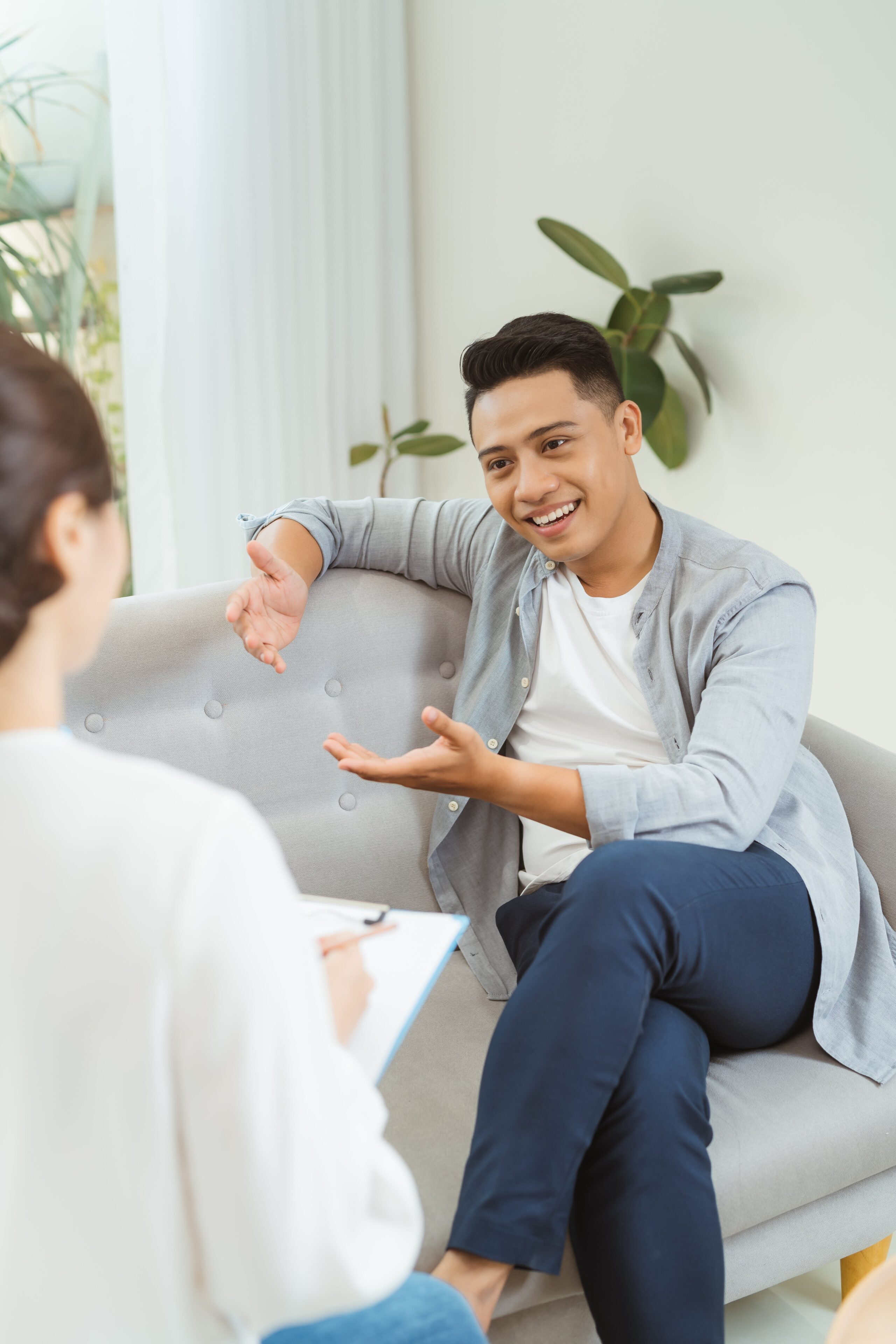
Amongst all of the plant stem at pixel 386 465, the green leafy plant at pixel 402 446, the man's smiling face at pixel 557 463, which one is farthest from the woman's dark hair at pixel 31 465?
the plant stem at pixel 386 465

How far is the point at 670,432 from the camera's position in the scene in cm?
245

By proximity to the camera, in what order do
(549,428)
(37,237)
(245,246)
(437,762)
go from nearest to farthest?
(437,762) → (549,428) → (37,237) → (245,246)

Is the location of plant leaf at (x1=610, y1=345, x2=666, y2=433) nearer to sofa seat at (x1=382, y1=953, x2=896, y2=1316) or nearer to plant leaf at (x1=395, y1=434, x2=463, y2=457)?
plant leaf at (x1=395, y1=434, x2=463, y2=457)

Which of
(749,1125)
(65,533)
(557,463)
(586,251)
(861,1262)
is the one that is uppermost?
(586,251)

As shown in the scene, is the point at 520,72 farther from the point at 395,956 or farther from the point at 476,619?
the point at 395,956

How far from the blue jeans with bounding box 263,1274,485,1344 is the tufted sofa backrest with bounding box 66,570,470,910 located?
0.79 m

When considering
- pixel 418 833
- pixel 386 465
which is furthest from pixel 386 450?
pixel 418 833

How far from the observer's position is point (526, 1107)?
982 mm

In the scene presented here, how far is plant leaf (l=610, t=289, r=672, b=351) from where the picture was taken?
2.43 metres

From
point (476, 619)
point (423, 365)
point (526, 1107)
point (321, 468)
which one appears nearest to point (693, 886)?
point (526, 1107)

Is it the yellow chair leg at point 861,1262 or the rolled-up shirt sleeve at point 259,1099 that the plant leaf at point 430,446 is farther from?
the rolled-up shirt sleeve at point 259,1099

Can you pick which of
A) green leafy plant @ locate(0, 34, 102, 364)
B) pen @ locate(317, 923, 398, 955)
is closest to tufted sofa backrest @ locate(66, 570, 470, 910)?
pen @ locate(317, 923, 398, 955)

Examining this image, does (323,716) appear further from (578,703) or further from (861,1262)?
(861,1262)

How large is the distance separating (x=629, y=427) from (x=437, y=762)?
0.65 metres
